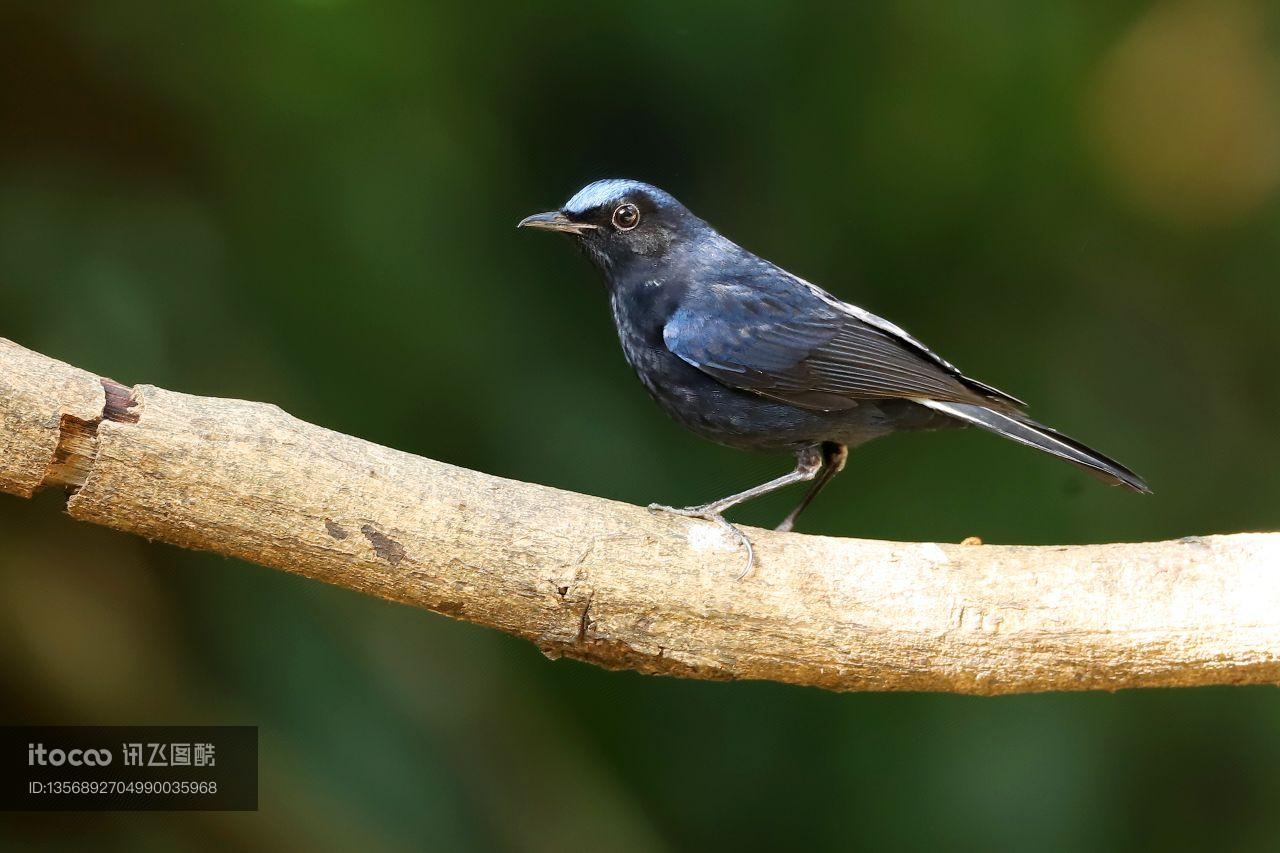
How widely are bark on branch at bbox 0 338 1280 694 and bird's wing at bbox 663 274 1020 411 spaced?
1.76 ft

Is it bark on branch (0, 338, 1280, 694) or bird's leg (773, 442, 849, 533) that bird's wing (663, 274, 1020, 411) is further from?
bark on branch (0, 338, 1280, 694)

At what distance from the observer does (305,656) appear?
12.4ft

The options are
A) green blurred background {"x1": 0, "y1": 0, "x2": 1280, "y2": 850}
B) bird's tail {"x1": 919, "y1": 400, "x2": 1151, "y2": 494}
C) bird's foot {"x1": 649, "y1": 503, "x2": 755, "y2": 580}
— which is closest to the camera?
bird's foot {"x1": 649, "y1": 503, "x2": 755, "y2": 580}

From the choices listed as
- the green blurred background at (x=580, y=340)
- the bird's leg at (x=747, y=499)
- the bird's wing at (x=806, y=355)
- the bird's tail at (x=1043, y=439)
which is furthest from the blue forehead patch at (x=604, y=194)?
the bird's tail at (x=1043, y=439)

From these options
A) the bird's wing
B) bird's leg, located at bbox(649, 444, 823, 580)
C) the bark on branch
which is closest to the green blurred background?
bird's leg, located at bbox(649, 444, 823, 580)

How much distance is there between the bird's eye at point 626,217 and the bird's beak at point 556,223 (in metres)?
0.08

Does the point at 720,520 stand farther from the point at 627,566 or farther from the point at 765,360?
the point at 765,360

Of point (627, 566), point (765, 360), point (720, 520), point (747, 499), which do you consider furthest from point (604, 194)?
point (627, 566)

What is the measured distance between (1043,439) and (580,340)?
1.74 metres

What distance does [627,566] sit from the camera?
8.75ft

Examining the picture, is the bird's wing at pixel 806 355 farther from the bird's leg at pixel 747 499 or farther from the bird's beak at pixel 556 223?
the bird's beak at pixel 556 223

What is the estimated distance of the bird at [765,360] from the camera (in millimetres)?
3270

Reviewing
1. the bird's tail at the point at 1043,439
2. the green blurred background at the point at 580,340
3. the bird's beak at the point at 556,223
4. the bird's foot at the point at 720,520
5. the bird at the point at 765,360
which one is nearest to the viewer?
the bird's foot at the point at 720,520

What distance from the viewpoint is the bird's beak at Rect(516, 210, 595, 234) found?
3.48m
